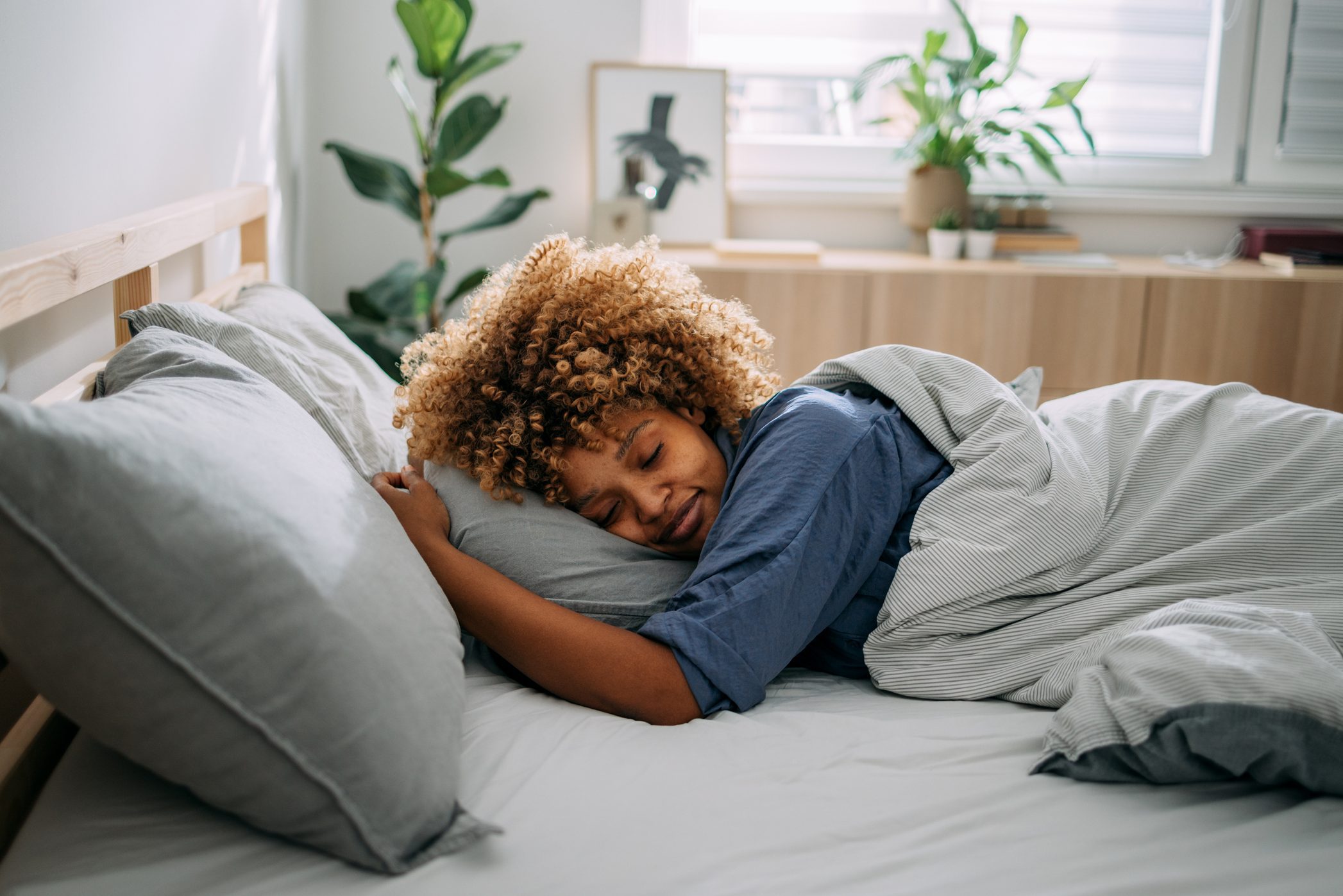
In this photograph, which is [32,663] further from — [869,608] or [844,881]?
[869,608]

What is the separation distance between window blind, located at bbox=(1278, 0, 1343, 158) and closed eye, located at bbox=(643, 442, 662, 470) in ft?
9.00

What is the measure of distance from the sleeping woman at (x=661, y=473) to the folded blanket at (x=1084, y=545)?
0.06 metres

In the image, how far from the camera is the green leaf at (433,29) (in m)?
2.29

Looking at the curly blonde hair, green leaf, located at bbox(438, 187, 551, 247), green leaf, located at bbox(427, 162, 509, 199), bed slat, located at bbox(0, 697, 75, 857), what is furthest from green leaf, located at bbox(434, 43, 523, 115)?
bed slat, located at bbox(0, 697, 75, 857)

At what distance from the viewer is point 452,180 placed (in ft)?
7.85

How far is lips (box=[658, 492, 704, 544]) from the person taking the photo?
1.11m

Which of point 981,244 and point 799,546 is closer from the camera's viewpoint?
point 799,546

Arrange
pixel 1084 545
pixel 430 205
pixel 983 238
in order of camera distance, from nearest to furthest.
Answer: pixel 1084 545
pixel 430 205
pixel 983 238

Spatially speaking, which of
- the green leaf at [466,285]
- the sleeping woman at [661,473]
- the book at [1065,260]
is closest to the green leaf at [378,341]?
the green leaf at [466,285]

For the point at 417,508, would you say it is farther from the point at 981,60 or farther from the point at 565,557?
the point at 981,60

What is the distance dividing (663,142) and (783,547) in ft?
6.77

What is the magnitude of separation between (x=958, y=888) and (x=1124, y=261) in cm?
256

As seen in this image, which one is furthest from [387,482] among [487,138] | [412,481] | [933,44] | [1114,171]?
[1114,171]

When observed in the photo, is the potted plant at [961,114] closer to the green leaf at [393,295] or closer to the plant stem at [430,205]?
the plant stem at [430,205]
